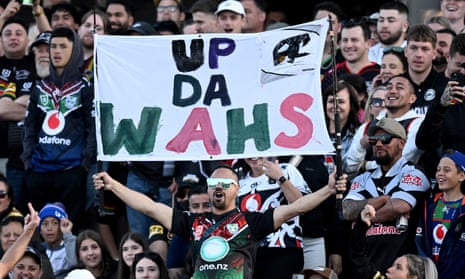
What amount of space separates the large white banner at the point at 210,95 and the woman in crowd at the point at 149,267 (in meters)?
0.99

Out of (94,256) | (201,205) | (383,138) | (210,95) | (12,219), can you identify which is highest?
(210,95)

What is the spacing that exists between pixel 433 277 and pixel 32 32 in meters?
7.28

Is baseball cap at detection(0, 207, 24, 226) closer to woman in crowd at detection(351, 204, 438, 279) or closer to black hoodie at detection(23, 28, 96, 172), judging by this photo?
black hoodie at detection(23, 28, 96, 172)

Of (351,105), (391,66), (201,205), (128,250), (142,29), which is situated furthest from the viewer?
(142,29)

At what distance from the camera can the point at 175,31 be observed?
18.0 metres

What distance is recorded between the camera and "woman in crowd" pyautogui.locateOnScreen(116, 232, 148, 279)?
15.3m

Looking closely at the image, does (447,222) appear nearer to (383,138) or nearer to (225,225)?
(383,138)

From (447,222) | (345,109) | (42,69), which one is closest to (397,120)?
(345,109)

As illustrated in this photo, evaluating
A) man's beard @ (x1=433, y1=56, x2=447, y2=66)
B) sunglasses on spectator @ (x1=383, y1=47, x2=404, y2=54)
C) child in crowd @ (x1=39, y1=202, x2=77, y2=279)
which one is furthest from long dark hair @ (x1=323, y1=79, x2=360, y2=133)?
child in crowd @ (x1=39, y1=202, x2=77, y2=279)

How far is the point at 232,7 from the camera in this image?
55.1 feet

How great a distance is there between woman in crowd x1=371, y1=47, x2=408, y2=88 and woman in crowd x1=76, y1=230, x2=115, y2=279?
10.0 feet

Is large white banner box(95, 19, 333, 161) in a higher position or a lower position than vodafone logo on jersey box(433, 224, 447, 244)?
higher

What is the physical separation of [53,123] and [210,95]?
240 cm

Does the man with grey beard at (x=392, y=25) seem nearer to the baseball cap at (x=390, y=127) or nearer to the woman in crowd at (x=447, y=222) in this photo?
the baseball cap at (x=390, y=127)
